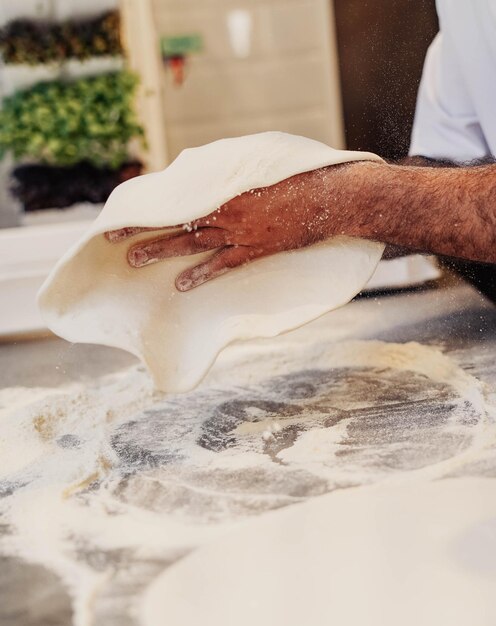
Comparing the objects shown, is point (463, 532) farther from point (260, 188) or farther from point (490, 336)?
point (490, 336)

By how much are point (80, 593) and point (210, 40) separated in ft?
6.05

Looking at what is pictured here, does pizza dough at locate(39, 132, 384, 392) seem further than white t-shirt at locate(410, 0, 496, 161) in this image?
No

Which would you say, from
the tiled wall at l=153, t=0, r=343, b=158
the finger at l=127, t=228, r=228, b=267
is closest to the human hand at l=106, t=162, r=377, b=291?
the finger at l=127, t=228, r=228, b=267

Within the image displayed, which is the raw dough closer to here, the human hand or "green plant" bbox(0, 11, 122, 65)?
the human hand

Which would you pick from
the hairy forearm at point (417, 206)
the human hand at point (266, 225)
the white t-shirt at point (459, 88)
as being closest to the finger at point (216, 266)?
the human hand at point (266, 225)

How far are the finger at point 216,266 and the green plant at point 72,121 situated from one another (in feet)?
2.46

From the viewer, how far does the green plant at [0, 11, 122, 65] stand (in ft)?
5.03

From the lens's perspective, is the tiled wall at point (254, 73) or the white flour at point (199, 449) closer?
the white flour at point (199, 449)

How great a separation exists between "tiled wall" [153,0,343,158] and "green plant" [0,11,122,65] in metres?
0.58

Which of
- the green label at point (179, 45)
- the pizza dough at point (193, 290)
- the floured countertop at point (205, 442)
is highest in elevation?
the green label at point (179, 45)

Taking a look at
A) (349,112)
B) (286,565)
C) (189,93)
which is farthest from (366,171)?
(189,93)

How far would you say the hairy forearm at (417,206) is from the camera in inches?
31.1

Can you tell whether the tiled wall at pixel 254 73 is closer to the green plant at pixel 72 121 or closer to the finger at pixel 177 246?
the green plant at pixel 72 121

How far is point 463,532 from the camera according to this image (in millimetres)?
580
